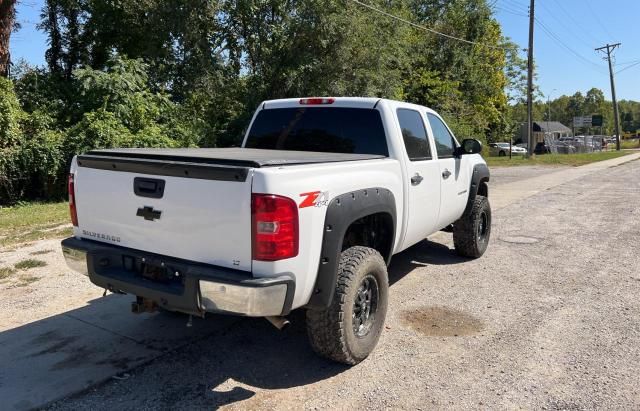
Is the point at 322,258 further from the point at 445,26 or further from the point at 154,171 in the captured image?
the point at 445,26

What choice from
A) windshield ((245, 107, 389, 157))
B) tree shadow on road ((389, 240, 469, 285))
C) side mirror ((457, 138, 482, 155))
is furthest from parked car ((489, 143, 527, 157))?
windshield ((245, 107, 389, 157))

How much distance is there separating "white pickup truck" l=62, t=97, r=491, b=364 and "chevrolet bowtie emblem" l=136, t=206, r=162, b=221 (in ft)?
0.03

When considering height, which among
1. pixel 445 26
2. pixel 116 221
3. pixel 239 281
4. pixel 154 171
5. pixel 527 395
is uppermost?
pixel 445 26

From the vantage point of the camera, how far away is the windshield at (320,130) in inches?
175

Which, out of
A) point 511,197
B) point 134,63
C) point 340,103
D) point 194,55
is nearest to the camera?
point 340,103

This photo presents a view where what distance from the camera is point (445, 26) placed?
3012cm

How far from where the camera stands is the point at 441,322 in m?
4.52

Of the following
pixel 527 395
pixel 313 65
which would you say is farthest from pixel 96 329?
pixel 313 65

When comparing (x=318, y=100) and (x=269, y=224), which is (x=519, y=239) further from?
(x=269, y=224)

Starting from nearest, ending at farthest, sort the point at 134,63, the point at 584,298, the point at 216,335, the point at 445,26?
the point at 216,335, the point at 584,298, the point at 134,63, the point at 445,26

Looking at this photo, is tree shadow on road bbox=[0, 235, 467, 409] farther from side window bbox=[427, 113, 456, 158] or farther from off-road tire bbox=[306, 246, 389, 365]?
side window bbox=[427, 113, 456, 158]

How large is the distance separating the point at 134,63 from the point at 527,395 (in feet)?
44.1

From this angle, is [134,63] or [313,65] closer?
[134,63]

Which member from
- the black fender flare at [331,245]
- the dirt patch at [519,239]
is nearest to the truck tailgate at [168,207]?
the black fender flare at [331,245]
